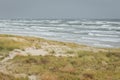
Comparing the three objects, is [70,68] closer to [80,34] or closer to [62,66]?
[62,66]

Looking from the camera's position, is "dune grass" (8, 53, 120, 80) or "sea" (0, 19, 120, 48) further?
→ "sea" (0, 19, 120, 48)

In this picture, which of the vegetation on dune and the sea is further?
the sea

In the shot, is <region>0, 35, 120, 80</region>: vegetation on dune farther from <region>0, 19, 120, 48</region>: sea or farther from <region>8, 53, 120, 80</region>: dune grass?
<region>0, 19, 120, 48</region>: sea

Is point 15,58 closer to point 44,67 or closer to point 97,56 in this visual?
point 44,67

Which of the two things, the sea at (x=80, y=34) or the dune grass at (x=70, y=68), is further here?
the sea at (x=80, y=34)

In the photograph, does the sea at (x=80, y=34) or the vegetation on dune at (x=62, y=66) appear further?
the sea at (x=80, y=34)

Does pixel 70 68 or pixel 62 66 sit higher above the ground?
pixel 70 68

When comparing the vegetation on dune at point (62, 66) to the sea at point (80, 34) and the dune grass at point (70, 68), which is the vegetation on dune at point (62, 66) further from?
the sea at point (80, 34)

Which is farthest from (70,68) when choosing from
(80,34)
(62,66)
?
(80,34)

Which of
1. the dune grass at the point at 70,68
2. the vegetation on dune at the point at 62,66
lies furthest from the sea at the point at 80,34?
the dune grass at the point at 70,68

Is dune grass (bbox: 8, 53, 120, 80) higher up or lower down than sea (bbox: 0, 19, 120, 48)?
higher up

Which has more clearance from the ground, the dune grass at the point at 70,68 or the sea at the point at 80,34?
the dune grass at the point at 70,68

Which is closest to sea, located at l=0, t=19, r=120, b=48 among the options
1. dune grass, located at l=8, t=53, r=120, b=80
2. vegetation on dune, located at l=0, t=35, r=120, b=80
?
vegetation on dune, located at l=0, t=35, r=120, b=80

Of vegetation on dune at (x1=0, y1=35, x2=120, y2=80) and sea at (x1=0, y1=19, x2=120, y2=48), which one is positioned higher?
vegetation on dune at (x1=0, y1=35, x2=120, y2=80)
